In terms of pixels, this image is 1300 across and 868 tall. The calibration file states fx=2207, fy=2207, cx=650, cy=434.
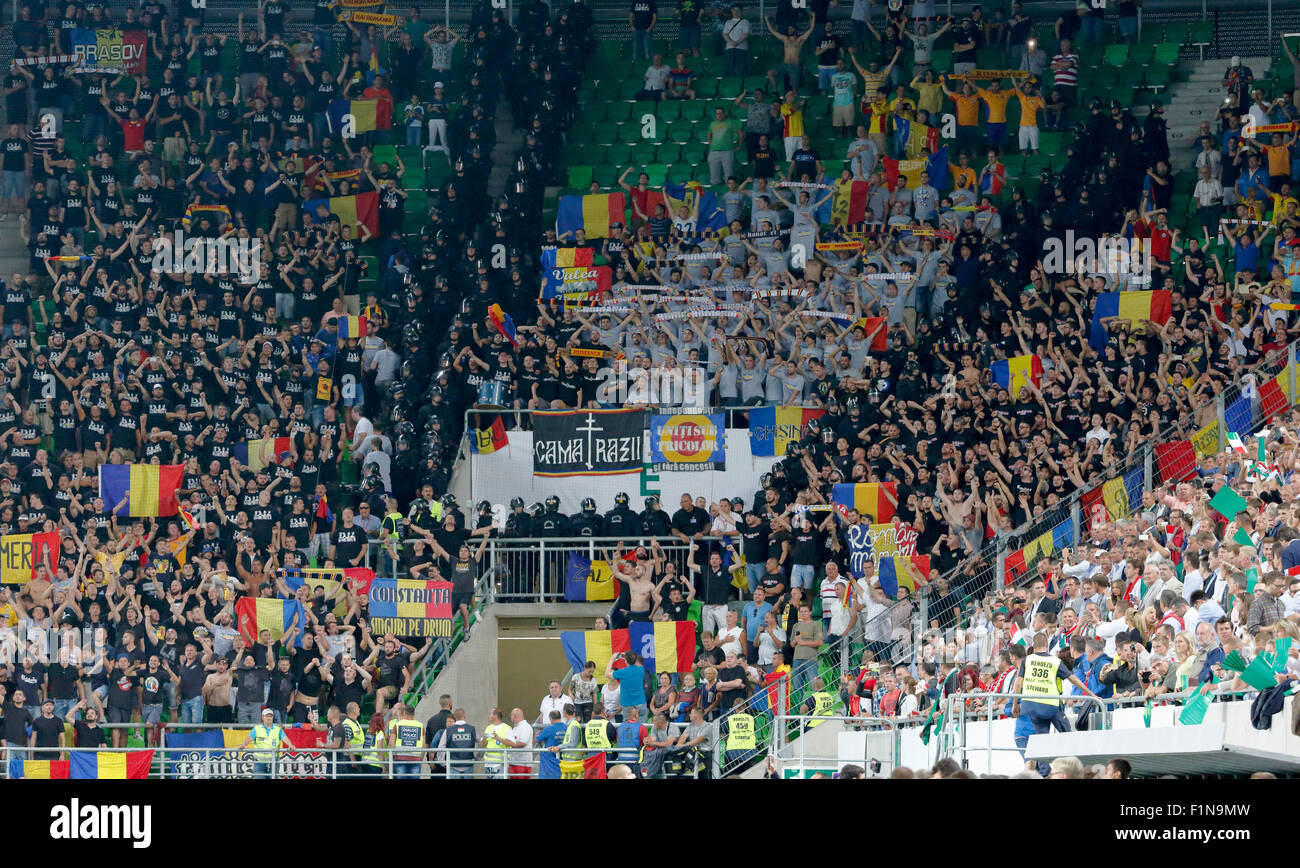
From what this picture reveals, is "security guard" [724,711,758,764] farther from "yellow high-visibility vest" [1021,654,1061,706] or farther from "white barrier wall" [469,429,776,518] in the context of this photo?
"white barrier wall" [469,429,776,518]

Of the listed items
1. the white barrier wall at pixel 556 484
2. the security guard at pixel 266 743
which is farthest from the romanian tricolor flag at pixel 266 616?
the white barrier wall at pixel 556 484

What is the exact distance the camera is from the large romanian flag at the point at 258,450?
27.8 meters

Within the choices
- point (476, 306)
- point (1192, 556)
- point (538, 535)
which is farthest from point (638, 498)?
point (1192, 556)

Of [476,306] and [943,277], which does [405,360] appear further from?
[943,277]

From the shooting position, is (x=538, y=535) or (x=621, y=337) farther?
(x=621, y=337)

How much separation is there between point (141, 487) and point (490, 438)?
4.35m

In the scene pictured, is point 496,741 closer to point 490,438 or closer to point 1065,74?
point 490,438

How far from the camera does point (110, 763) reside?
2256cm

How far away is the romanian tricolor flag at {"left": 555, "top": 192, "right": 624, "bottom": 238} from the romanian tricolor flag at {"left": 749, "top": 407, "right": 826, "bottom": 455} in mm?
5298

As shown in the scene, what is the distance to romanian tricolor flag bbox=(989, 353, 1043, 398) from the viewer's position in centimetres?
2581

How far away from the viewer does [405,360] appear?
29.4 metres

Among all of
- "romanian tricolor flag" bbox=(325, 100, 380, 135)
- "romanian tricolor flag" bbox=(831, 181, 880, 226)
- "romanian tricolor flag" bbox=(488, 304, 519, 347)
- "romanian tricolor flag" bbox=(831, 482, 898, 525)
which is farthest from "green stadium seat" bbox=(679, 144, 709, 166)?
"romanian tricolor flag" bbox=(831, 482, 898, 525)

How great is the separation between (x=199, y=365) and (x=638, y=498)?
6.10 m

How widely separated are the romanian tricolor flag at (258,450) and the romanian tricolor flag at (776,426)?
589cm
